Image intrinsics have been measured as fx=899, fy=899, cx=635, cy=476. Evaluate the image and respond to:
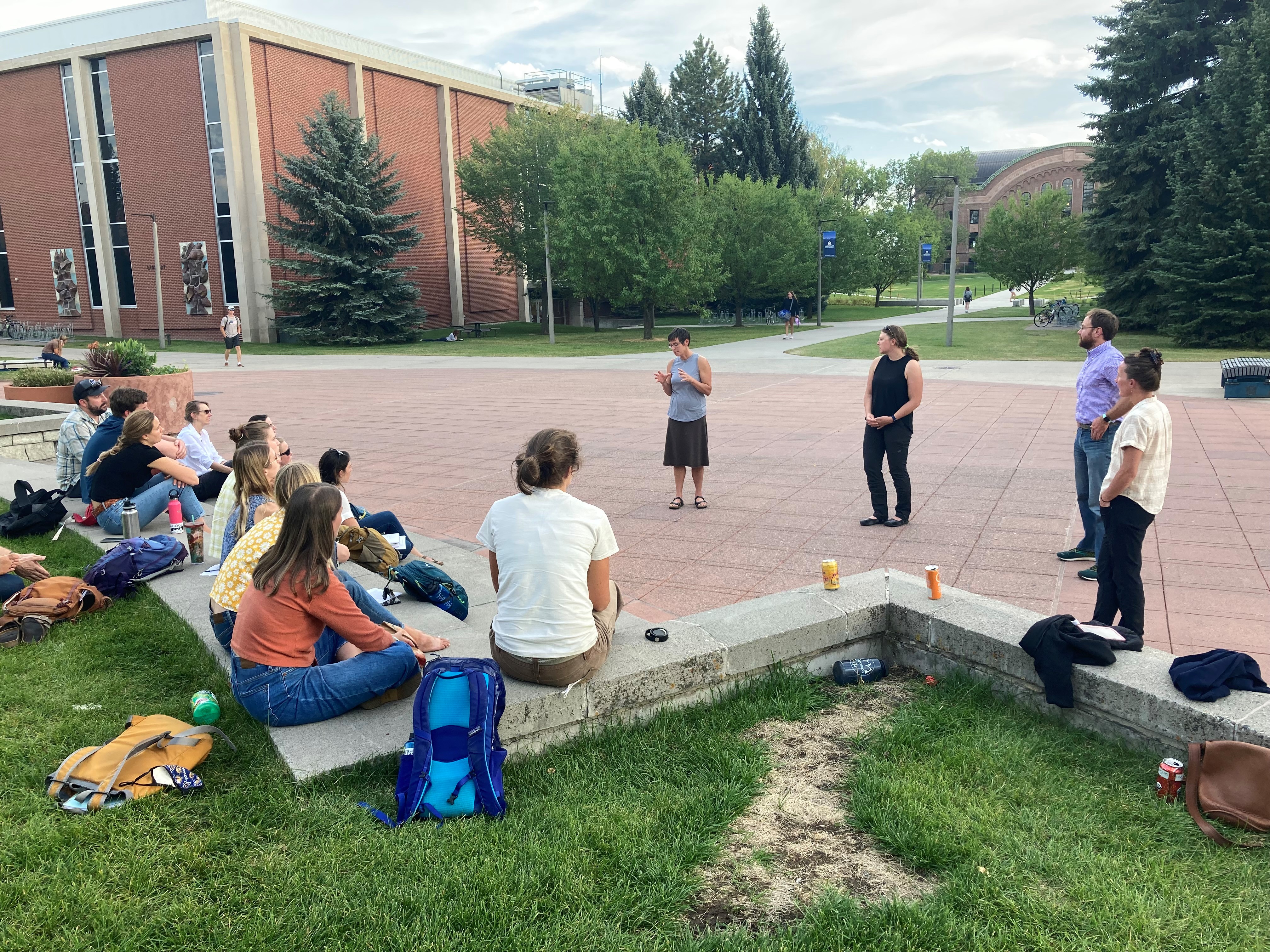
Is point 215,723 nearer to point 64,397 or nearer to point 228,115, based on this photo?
point 64,397

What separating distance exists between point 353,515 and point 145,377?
32.4ft

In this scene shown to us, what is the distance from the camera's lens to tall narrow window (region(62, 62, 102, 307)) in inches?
1651

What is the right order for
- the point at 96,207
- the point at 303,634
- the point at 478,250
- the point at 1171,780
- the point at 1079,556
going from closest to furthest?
the point at 1171,780 → the point at 303,634 → the point at 1079,556 → the point at 96,207 → the point at 478,250

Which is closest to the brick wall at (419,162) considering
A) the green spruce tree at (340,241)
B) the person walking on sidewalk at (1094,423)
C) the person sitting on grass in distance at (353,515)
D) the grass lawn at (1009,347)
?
the green spruce tree at (340,241)

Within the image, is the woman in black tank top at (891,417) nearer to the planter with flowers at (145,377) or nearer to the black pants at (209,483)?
the black pants at (209,483)

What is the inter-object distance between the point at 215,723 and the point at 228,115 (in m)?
39.8

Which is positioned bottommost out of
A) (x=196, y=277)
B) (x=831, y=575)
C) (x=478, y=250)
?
(x=831, y=575)

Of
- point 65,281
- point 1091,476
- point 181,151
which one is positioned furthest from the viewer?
point 65,281

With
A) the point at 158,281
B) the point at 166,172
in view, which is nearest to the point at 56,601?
the point at 158,281

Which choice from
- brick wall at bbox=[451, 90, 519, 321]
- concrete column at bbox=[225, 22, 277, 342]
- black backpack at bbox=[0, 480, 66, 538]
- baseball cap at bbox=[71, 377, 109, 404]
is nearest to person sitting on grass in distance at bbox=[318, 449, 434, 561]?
black backpack at bbox=[0, 480, 66, 538]

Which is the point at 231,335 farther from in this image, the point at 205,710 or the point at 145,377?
the point at 205,710

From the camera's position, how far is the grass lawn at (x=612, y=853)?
Answer: 284 centimetres

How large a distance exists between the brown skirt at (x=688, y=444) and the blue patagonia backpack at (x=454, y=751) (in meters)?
5.27

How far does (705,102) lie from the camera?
5681 cm
